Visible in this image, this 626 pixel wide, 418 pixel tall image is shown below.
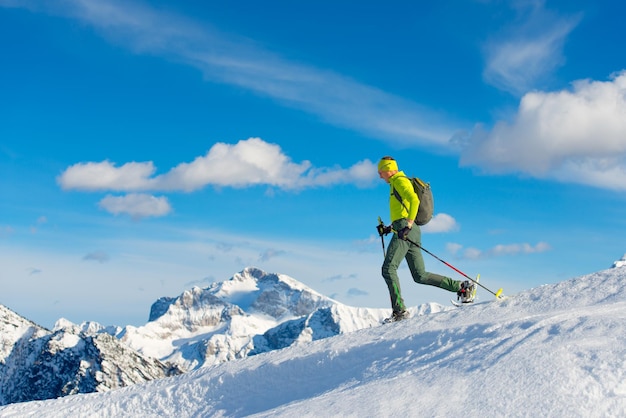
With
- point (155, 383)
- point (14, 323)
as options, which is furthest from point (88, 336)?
point (155, 383)

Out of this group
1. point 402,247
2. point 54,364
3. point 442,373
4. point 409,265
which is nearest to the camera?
point 442,373

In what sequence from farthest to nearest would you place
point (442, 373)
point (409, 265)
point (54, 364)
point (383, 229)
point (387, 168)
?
point (54, 364), point (383, 229), point (409, 265), point (387, 168), point (442, 373)

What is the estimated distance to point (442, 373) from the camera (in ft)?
26.7

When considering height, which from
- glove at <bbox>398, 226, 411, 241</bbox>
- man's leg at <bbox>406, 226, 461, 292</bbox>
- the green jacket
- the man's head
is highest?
the man's head

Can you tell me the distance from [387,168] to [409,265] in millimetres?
2053

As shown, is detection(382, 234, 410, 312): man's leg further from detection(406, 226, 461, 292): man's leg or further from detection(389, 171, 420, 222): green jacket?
detection(389, 171, 420, 222): green jacket

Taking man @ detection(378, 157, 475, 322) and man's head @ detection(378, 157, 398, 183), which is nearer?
man @ detection(378, 157, 475, 322)

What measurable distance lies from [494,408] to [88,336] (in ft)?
370

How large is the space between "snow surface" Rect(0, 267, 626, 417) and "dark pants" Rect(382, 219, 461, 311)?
119cm

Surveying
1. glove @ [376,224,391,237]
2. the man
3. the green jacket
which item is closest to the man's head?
the man

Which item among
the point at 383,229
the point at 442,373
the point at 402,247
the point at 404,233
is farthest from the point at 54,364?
the point at 442,373

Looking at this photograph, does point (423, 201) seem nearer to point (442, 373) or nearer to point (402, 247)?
point (402, 247)

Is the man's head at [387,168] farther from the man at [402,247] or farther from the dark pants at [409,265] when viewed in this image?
the dark pants at [409,265]

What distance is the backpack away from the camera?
12.5 meters
